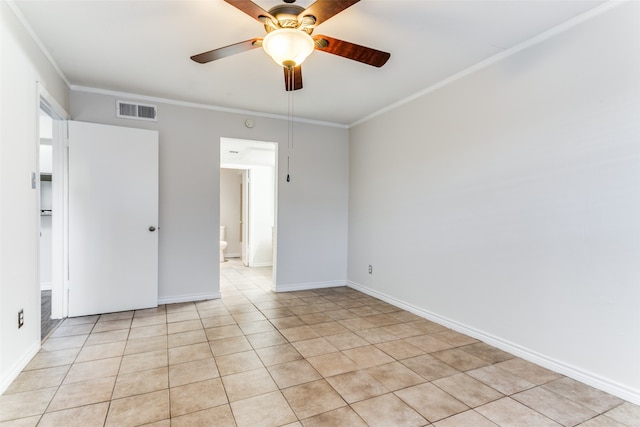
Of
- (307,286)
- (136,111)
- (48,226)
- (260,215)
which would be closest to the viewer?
(136,111)

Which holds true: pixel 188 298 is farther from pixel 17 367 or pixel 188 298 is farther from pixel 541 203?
pixel 541 203

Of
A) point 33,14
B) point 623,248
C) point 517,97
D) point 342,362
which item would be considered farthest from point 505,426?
point 33,14

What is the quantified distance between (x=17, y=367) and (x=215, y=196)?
2400mm

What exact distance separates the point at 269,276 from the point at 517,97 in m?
4.31

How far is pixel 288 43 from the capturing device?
182cm

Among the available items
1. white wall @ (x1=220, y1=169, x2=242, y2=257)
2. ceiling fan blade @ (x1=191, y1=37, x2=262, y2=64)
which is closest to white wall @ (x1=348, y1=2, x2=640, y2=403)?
ceiling fan blade @ (x1=191, y1=37, x2=262, y2=64)

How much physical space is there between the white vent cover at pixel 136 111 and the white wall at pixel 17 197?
1016mm

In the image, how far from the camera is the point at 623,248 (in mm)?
1995

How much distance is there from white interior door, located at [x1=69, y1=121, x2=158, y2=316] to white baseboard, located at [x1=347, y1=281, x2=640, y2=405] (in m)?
3.04

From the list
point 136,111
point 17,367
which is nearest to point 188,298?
point 17,367

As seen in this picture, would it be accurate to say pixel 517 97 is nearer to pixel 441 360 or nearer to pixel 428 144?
pixel 428 144

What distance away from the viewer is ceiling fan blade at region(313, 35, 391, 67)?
1966 mm

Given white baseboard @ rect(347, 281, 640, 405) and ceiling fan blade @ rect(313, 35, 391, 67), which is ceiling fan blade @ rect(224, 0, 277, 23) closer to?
ceiling fan blade @ rect(313, 35, 391, 67)

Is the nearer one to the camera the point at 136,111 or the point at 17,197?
the point at 17,197
